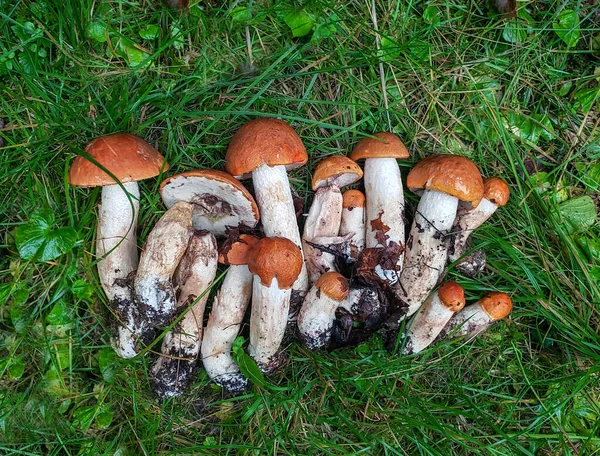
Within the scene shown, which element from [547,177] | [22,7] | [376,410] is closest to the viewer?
[22,7]

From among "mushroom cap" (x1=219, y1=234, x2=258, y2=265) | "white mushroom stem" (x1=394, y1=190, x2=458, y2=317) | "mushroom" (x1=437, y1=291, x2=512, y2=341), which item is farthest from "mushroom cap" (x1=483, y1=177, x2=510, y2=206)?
"mushroom cap" (x1=219, y1=234, x2=258, y2=265)

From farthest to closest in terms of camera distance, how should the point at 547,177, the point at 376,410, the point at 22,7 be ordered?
1. the point at 547,177
2. the point at 376,410
3. the point at 22,7

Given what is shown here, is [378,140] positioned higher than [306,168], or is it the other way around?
[378,140]

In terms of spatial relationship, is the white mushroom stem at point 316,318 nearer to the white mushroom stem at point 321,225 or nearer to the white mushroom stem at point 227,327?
the white mushroom stem at point 321,225

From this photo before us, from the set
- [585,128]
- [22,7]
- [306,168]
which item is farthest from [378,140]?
[22,7]

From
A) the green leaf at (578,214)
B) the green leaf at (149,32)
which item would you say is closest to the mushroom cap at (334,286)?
the green leaf at (578,214)

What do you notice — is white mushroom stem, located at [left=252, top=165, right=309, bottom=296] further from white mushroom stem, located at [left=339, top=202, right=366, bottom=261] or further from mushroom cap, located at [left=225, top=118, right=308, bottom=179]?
white mushroom stem, located at [left=339, top=202, right=366, bottom=261]

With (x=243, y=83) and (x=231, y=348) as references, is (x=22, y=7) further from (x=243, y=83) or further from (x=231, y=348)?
(x=231, y=348)
